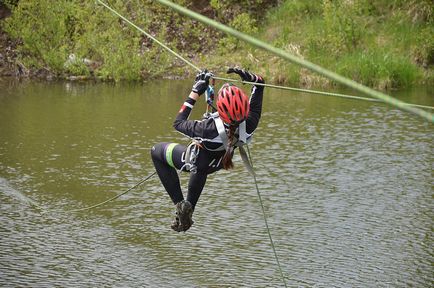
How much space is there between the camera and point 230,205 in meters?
11.5

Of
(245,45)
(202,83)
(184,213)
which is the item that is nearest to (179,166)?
(184,213)

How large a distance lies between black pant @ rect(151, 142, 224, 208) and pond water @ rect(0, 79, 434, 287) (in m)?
1.21

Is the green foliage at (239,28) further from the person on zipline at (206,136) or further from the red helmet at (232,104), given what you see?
the red helmet at (232,104)

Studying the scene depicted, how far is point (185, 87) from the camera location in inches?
896

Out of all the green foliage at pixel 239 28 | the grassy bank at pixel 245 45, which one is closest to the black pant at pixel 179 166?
the grassy bank at pixel 245 45

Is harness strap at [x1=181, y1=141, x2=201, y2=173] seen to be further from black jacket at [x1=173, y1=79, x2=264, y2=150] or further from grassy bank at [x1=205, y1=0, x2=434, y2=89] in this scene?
grassy bank at [x1=205, y1=0, x2=434, y2=89]

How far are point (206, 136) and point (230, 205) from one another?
411cm

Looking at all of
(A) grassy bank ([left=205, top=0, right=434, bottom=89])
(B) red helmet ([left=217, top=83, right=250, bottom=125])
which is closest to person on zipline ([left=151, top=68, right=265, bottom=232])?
(B) red helmet ([left=217, top=83, right=250, bottom=125])

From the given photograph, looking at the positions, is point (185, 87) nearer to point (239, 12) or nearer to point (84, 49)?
point (84, 49)

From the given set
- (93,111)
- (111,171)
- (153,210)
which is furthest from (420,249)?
(93,111)

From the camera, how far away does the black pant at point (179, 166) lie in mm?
7680

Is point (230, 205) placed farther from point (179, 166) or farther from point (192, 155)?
point (192, 155)

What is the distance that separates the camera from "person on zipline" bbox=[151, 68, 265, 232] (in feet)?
23.5

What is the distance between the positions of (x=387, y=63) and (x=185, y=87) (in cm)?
532
